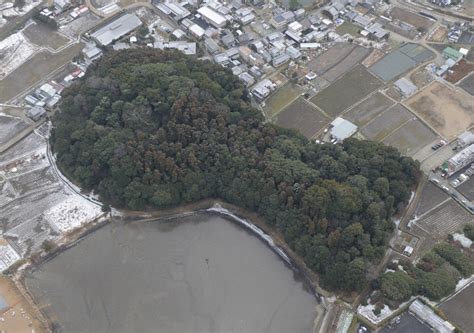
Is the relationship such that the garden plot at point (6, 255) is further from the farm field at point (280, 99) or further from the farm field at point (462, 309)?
the farm field at point (462, 309)

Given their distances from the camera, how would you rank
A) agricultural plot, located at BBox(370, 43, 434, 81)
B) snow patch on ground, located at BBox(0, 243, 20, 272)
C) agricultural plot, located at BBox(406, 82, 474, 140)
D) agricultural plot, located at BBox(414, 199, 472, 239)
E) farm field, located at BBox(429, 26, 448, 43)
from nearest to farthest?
agricultural plot, located at BBox(414, 199, 472, 239)
snow patch on ground, located at BBox(0, 243, 20, 272)
agricultural plot, located at BBox(406, 82, 474, 140)
agricultural plot, located at BBox(370, 43, 434, 81)
farm field, located at BBox(429, 26, 448, 43)

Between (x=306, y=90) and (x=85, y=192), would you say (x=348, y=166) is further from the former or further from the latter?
(x=85, y=192)

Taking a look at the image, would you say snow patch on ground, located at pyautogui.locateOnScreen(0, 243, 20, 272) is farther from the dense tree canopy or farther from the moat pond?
the dense tree canopy

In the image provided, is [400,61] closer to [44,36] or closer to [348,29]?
[348,29]

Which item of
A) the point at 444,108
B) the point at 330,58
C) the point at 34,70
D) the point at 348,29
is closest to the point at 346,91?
the point at 330,58

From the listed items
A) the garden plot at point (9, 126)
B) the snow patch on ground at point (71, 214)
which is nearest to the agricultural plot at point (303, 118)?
the snow patch on ground at point (71, 214)

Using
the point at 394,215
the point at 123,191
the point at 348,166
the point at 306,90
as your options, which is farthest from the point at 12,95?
the point at 394,215

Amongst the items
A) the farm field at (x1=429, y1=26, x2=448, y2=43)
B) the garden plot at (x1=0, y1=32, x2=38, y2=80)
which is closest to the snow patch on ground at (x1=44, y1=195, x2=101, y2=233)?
the garden plot at (x1=0, y1=32, x2=38, y2=80)
